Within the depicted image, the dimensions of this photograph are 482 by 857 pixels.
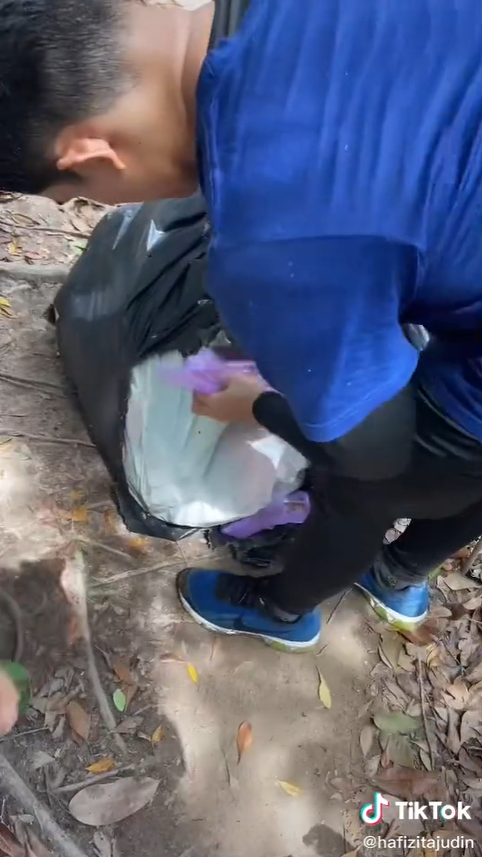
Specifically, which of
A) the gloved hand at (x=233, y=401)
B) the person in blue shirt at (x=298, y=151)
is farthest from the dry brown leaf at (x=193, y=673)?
the person in blue shirt at (x=298, y=151)

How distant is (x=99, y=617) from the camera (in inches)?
69.7

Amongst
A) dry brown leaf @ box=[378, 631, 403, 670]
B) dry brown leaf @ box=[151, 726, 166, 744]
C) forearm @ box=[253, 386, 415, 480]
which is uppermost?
forearm @ box=[253, 386, 415, 480]

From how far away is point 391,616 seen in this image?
6.27 feet

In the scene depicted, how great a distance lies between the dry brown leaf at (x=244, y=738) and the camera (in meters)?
1.70

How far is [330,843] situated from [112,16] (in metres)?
1.55

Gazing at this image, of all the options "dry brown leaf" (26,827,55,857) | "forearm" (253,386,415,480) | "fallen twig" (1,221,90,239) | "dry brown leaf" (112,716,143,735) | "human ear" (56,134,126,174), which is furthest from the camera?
"fallen twig" (1,221,90,239)

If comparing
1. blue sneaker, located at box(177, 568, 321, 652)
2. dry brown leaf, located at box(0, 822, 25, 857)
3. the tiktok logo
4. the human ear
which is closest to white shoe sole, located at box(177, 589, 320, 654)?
blue sneaker, located at box(177, 568, 321, 652)

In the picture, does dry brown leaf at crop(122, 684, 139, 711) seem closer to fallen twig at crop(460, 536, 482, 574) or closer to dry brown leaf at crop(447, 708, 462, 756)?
dry brown leaf at crop(447, 708, 462, 756)

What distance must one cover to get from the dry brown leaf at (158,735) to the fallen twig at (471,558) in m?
0.84

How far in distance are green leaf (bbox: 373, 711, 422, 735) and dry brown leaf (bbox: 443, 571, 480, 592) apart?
366 millimetres

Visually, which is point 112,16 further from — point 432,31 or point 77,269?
point 77,269

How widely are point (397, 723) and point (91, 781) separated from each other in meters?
0.68

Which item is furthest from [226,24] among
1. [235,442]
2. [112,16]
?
[235,442]

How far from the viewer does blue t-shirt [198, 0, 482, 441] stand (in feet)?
2.51
